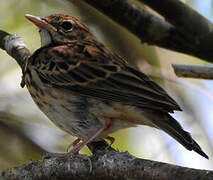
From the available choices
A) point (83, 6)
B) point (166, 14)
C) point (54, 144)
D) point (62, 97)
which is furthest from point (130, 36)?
point (62, 97)

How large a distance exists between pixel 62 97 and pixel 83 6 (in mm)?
2199

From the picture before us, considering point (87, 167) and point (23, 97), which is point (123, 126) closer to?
point (87, 167)

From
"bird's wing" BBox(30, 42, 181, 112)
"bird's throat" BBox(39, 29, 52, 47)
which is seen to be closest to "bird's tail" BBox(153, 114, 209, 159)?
"bird's wing" BBox(30, 42, 181, 112)

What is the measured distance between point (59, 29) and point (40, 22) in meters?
0.28

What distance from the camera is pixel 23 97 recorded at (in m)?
6.82

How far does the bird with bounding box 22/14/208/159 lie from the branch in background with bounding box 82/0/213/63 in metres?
0.59

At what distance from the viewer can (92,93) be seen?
16.6 feet

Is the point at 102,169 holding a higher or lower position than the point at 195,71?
lower

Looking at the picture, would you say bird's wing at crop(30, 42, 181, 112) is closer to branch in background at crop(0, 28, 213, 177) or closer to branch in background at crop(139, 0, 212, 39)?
branch in background at crop(0, 28, 213, 177)

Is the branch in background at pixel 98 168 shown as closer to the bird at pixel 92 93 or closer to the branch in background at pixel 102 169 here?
the branch in background at pixel 102 169

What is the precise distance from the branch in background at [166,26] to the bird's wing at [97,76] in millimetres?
534

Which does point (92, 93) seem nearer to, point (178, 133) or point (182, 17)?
point (178, 133)

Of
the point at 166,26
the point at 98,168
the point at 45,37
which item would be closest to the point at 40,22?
the point at 45,37

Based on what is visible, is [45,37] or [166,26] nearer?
[45,37]
